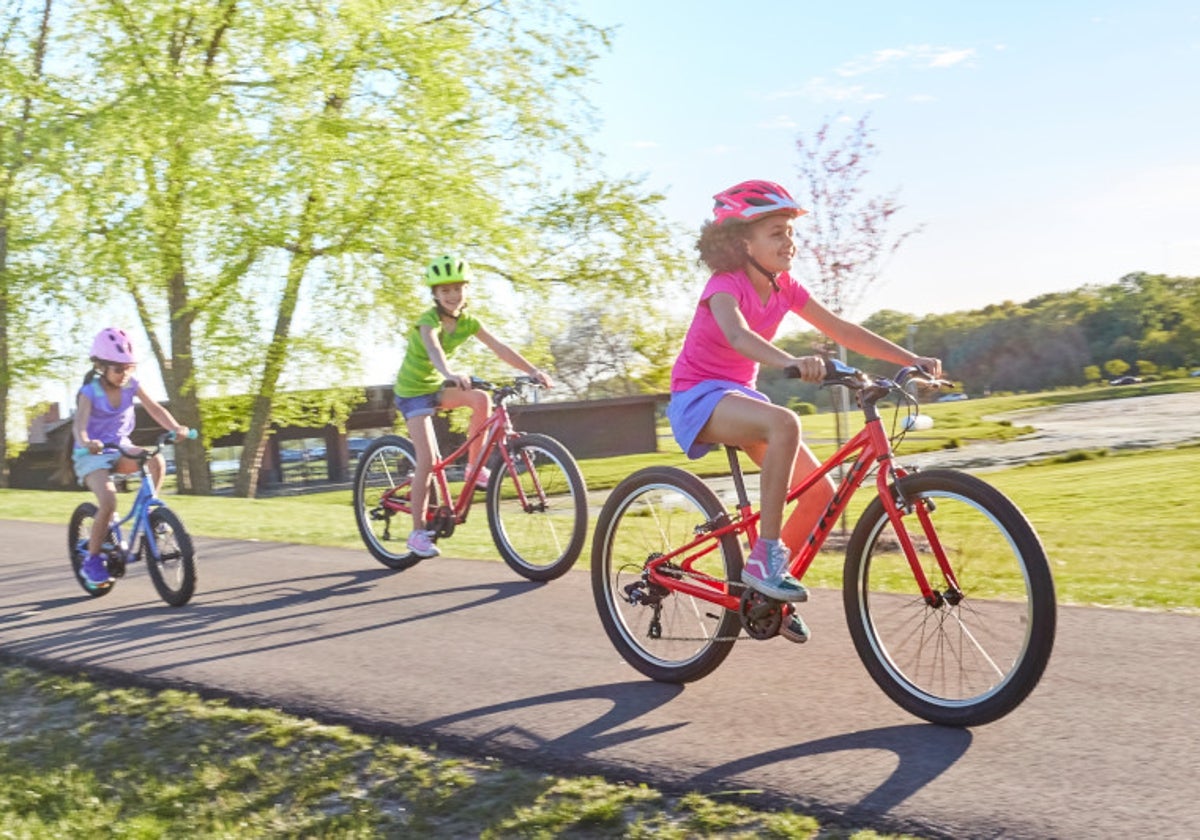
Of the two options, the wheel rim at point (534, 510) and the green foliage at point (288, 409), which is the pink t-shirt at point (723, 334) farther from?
the green foliage at point (288, 409)

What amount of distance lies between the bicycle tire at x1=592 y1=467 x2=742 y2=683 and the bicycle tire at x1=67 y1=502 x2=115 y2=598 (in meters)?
4.54

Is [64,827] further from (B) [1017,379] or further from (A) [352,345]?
(B) [1017,379]

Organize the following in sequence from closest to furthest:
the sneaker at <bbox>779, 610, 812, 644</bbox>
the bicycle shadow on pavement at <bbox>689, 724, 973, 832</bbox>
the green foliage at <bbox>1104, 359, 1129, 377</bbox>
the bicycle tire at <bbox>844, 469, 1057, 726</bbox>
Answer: the bicycle shadow on pavement at <bbox>689, 724, 973, 832</bbox>
the bicycle tire at <bbox>844, 469, 1057, 726</bbox>
the sneaker at <bbox>779, 610, 812, 644</bbox>
the green foliage at <bbox>1104, 359, 1129, 377</bbox>

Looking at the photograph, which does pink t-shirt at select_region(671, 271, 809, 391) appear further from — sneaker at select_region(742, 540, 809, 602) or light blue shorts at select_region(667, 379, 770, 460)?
sneaker at select_region(742, 540, 809, 602)

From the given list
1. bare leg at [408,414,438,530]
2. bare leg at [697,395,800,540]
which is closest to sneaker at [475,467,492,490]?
bare leg at [408,414,438,530]

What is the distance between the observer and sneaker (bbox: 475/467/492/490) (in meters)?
8.02

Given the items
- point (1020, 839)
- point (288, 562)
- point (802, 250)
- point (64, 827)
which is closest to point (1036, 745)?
point (1020, 839)

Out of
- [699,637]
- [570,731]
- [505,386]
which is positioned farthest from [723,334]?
[505,386]

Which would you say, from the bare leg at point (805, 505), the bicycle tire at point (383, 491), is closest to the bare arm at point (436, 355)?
the bicycle tire at point (383, 491)

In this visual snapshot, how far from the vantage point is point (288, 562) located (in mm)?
9320

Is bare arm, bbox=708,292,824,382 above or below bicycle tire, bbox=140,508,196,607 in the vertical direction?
above

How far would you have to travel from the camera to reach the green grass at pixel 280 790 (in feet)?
11.5

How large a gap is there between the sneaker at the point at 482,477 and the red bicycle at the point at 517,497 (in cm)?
3

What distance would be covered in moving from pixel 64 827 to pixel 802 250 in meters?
11.0
